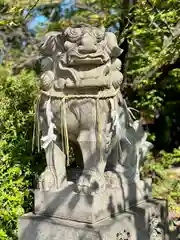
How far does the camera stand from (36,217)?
2.61 meters

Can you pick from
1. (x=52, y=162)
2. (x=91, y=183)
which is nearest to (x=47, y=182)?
(x=52, y=162)

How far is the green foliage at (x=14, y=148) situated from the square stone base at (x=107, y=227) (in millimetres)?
347

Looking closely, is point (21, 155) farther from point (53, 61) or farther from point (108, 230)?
point (108, 230)

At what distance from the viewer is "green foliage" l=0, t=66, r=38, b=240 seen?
2992mm

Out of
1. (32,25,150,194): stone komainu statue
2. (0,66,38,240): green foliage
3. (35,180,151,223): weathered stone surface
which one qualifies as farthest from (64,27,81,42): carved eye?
(0,66,38,240): green foliage

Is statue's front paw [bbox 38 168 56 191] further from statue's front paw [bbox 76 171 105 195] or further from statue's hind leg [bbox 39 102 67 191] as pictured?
statue's front paw [bbox 76 171 105 195]

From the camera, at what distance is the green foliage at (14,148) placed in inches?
118

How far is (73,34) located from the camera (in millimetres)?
2541

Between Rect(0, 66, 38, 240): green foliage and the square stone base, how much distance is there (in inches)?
13.7

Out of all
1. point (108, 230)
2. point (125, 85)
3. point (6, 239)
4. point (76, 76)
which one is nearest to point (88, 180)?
point (108, 230)

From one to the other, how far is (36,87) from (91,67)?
156cm

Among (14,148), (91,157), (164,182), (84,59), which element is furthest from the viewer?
(164,182)

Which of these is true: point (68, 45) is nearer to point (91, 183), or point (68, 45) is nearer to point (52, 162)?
point (52, 162)

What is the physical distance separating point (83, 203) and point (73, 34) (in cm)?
129
